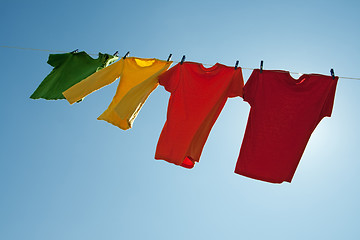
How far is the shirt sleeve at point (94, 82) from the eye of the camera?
15.8ft

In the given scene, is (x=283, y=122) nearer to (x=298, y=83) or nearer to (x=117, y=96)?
(x=298, y=83)

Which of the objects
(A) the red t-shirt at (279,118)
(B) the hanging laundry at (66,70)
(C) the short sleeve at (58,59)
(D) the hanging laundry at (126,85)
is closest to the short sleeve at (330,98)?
(A) the red t-shirt at (279,118)

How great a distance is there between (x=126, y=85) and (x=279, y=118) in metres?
2.05

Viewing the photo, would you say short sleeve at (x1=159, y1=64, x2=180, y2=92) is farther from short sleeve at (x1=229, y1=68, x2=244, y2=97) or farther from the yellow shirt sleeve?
short sleeve at (x1=229, y1=68, x2=244, y2=97)

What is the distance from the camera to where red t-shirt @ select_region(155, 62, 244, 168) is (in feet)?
13.7

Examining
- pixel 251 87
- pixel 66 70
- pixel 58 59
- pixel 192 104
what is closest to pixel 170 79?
pixel 192 104

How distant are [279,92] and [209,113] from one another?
883 millimetres

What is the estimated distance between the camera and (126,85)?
4820 mm

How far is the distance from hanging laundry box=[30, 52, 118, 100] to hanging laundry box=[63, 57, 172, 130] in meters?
0.39

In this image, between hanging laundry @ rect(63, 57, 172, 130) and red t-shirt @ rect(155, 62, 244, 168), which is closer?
red t-shirt @ rect(155, 62, 244, 168)

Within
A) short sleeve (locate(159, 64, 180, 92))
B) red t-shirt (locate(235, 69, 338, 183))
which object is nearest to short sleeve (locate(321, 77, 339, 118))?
red t-shirt (locate(235, 69, 338, 183))

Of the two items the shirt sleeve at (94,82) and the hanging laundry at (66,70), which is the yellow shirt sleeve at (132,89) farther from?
the hanging laundry at (66,70)

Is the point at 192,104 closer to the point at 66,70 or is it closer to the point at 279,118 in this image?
the point at 279,118

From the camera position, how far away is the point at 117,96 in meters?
4.78
